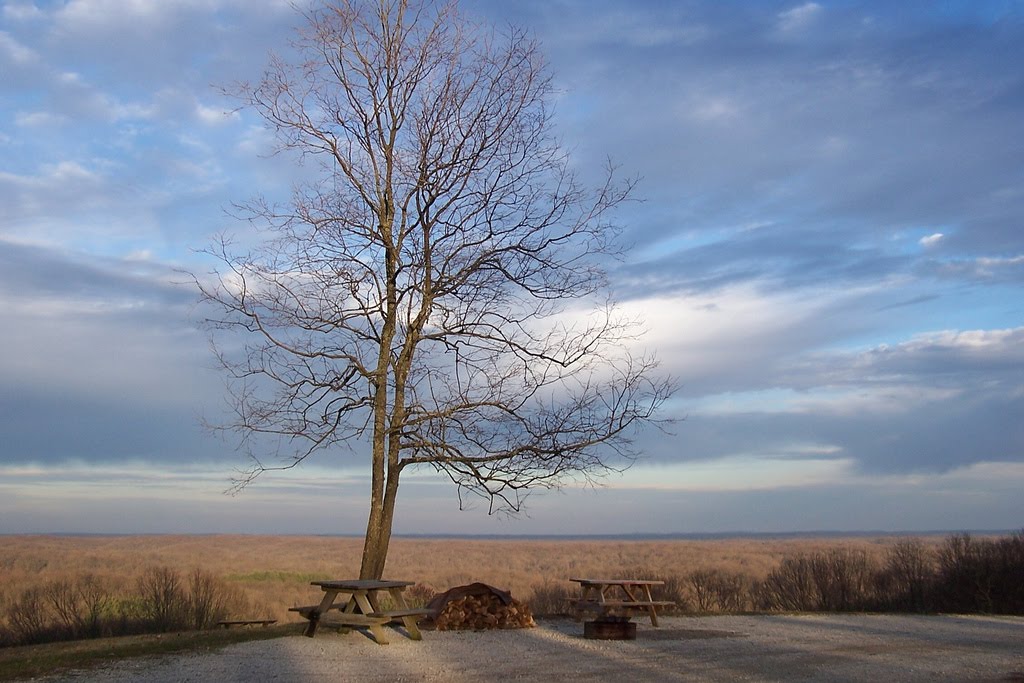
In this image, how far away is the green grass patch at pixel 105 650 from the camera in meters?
8.96

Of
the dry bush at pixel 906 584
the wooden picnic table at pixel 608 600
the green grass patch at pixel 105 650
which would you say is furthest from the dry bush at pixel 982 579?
the green grass patch at pixel 105 650

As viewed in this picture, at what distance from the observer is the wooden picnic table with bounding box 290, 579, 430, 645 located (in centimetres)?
1080

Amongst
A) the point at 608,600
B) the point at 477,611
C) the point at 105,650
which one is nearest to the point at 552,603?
the point at 608,600

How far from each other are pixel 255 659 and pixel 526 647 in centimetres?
314

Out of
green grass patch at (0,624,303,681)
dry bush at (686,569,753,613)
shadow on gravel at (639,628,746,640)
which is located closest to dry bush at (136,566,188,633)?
green grass patch at (0,624,303,681)

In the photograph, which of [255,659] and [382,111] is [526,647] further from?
[382,111]

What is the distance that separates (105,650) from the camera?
33.2 ft

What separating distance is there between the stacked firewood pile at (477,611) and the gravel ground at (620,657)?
35 centimetres

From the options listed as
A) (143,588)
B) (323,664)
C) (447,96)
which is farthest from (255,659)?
(143,588)

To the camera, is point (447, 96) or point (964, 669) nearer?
point (964, 669)

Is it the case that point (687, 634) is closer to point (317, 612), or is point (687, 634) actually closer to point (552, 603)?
point (317, 612)

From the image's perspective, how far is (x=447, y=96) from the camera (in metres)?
13.9

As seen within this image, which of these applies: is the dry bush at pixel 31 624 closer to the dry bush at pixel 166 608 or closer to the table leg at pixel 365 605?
the dry bush at pixel 166 608

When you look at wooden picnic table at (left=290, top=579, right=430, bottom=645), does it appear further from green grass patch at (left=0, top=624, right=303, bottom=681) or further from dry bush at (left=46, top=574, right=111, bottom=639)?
dry bush at (left=46, top=574, right=111, bottom=639)
